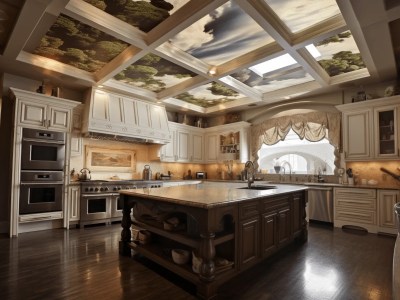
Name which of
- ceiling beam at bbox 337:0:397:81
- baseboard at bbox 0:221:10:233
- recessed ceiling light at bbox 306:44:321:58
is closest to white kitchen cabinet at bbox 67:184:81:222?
baseboard at bbox 0:221:10:233

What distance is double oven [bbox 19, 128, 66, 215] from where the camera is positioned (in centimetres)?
420

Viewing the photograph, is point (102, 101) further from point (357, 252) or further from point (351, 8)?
point (357, 252)

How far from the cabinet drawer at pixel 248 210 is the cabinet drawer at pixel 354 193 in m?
3.03

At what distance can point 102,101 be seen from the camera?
5215mm

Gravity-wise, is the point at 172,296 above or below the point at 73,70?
below

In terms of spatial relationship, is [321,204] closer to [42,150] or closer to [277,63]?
[277,63]

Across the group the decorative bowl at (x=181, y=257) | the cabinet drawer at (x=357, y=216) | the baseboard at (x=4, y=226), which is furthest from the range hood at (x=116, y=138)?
the cabinet drawer at (x=357, y=216)

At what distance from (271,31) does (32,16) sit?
294 cm

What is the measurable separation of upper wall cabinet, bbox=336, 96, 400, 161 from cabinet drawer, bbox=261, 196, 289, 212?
245cm

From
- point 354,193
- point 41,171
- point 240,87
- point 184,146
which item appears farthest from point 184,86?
point 354,193

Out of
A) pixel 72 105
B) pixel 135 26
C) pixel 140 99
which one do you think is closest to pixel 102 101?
pixel 72 105

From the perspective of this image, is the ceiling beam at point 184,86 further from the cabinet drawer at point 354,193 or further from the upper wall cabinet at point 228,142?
the cabinet drawer at point 354,193

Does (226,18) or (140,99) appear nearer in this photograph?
(226,18)

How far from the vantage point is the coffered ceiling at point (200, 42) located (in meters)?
2.79
